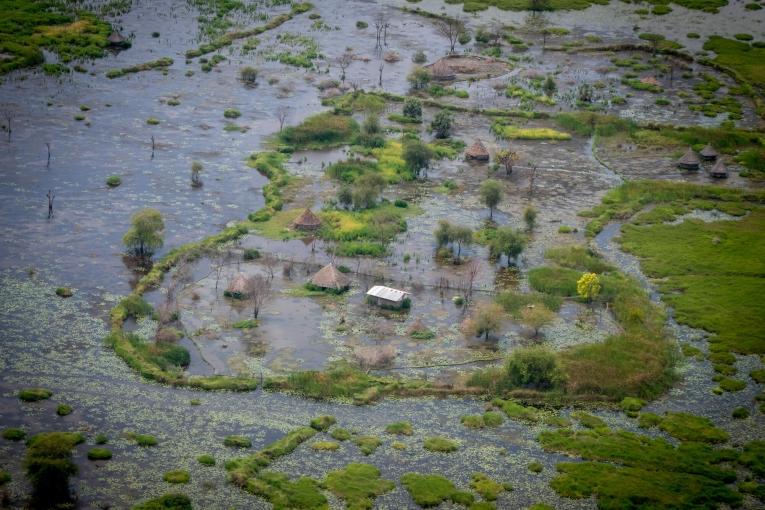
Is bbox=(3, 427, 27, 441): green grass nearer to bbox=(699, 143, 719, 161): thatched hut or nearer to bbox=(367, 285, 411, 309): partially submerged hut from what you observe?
bbox=(367, 285, 411, 309): partially submerged hut

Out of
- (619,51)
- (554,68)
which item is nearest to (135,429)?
(554,68)

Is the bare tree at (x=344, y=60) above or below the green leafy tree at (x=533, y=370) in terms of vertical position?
above

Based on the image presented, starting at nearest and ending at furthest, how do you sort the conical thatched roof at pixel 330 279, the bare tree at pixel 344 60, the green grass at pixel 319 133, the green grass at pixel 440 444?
the green grass at pixel 440 444 → the conical thatched roof at pixel 330 279 → the green grass at pixel 319 133 → the bare tree at pixel 344 60

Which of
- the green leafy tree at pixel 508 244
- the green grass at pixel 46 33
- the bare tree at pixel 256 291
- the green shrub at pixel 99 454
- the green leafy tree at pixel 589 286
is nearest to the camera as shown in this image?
the green shrub at pixel 99 454

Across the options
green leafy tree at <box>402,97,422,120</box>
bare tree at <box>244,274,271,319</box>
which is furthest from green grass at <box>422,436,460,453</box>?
green leafy tree at <box>402,97,422,120</box>

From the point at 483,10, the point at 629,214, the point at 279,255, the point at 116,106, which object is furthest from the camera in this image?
the point at 483,10

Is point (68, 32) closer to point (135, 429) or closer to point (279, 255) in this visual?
point (279, 255)

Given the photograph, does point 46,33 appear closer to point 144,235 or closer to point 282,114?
point 282,114

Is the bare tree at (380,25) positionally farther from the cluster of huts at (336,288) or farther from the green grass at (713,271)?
the cluster of huts at (336,288)

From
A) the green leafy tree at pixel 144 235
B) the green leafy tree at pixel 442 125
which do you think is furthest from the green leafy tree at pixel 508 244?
the green leafy tree at pixel 442 125
